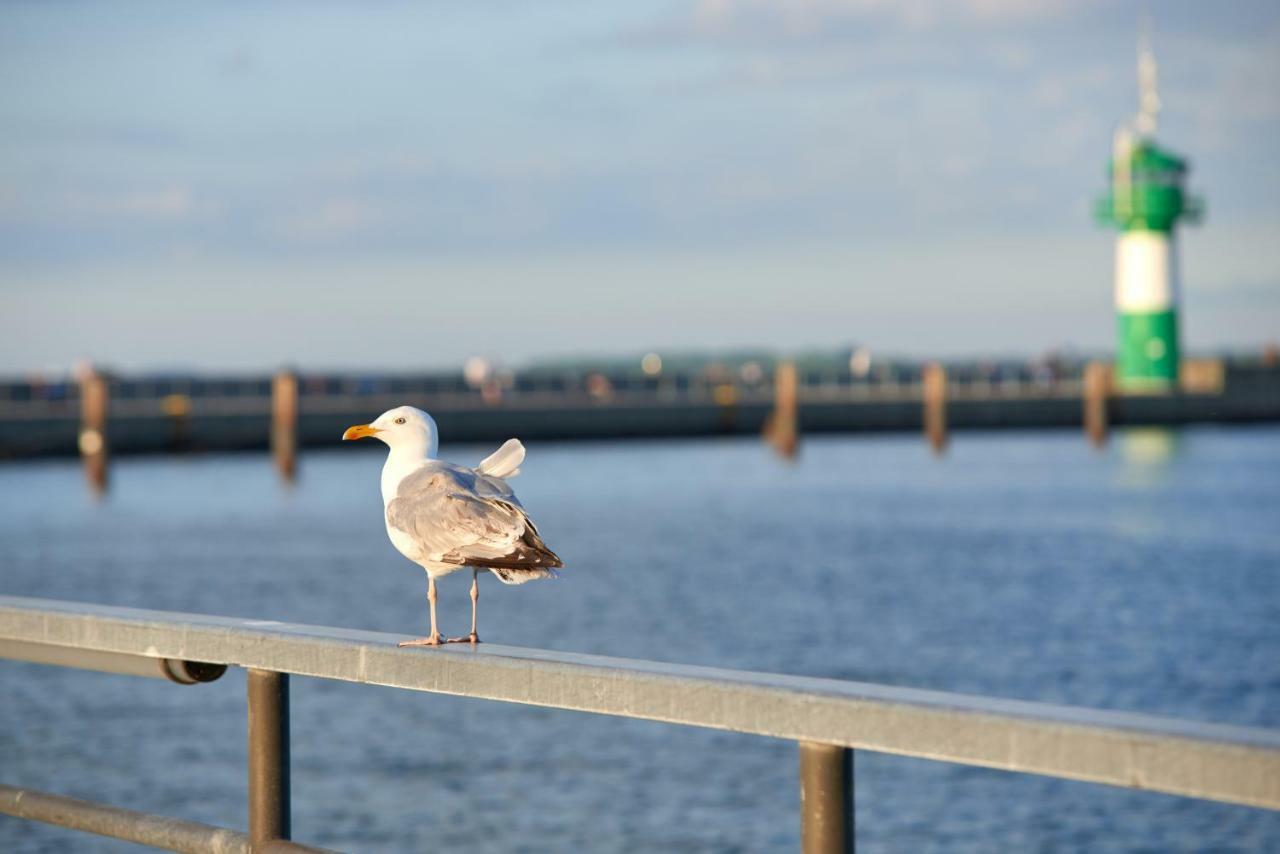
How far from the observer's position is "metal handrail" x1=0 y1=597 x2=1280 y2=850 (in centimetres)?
225

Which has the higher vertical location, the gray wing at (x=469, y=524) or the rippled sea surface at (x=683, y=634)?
the gray wing at (x=469, y=524)

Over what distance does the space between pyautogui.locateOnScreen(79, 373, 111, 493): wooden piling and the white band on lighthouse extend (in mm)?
40394

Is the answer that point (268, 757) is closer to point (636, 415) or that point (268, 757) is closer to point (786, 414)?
point (636, 415)

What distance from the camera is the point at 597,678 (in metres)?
2.98

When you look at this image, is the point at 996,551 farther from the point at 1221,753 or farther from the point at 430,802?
the point at 1221,753

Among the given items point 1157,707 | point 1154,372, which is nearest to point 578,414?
point 1154,372

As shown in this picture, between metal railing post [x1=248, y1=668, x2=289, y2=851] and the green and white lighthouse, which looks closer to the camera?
metal railing post [x1=248, y1=668, x2=289, y2=851]

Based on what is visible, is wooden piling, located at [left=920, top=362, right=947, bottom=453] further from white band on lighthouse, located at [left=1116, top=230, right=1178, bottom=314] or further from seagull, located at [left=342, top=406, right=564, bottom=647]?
seagull, located at [left=342, top=406, right=564, bottom=647]

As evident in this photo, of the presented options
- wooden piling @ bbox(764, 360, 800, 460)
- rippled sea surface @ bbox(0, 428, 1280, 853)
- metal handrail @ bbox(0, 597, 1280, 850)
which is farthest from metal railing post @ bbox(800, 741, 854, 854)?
wooden piling @ bbox(764, 360, 800, 460)

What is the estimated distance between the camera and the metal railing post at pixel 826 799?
103 inches

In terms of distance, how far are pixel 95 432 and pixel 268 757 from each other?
49.3 m

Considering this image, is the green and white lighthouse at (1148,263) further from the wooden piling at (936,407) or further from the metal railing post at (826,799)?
the metal railing post at (826,799)

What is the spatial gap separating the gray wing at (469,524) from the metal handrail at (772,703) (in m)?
0.32

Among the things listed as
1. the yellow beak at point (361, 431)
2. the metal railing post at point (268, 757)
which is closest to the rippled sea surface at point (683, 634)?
the yellow beak at point (361, 431)
